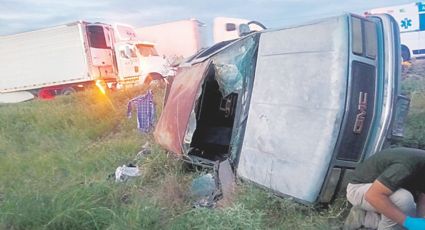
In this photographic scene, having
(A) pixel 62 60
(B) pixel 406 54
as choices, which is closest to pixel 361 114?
(B) pixel 406 54

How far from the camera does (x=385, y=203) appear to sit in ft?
8.54

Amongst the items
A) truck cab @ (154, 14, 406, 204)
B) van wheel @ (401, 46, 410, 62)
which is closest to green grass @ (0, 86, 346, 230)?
truck cab @ (154, 14, 406, 204)

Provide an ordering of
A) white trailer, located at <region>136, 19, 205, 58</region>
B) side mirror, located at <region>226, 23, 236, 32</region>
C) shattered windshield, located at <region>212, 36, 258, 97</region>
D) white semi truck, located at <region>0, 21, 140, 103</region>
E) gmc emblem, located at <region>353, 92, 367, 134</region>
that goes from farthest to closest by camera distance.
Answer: white trailer, located at <region>136, 19, 205, 58</region>, side mirror, located at <region>226, 23, 236, 32</region>, white semi truck, located at <region>0, 21, 140, 103</region>, shattered windshield, located at <region>212, 36, 258, 97</region>, gmc emblem, located at <region>353, 92, 367, 134</region>

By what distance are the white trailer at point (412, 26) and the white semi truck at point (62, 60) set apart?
32.8ft

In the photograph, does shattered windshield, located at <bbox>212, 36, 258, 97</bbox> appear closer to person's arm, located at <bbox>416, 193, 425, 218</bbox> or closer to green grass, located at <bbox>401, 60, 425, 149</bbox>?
green grass, located at <bbox>401, 60, 425, 149</bbox>

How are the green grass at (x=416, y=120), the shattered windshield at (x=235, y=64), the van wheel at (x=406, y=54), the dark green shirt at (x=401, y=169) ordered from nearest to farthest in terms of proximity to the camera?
the dark green shirt at (x=401, y=169) → the green grass at (x=416, y=120) → the shattered windshield at (x=235, y=64) → the van wheel at (x=406, y=54)

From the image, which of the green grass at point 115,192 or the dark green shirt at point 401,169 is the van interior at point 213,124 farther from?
the dark green shirt at point 401,169

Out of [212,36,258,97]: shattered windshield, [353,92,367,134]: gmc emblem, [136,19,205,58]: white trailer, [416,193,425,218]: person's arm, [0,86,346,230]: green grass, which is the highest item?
[136,19,205,58]: white trailer

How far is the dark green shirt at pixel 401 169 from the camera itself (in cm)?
256

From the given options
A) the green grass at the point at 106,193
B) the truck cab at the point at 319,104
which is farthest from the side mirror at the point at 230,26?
the truck cab at the point at 319,104

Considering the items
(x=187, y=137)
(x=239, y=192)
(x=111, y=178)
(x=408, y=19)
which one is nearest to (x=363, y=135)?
(x=239, y=192)

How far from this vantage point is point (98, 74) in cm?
1853

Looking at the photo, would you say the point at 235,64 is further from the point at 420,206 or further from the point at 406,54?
the point at 406,54

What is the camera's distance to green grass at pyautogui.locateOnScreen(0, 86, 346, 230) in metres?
3.30
